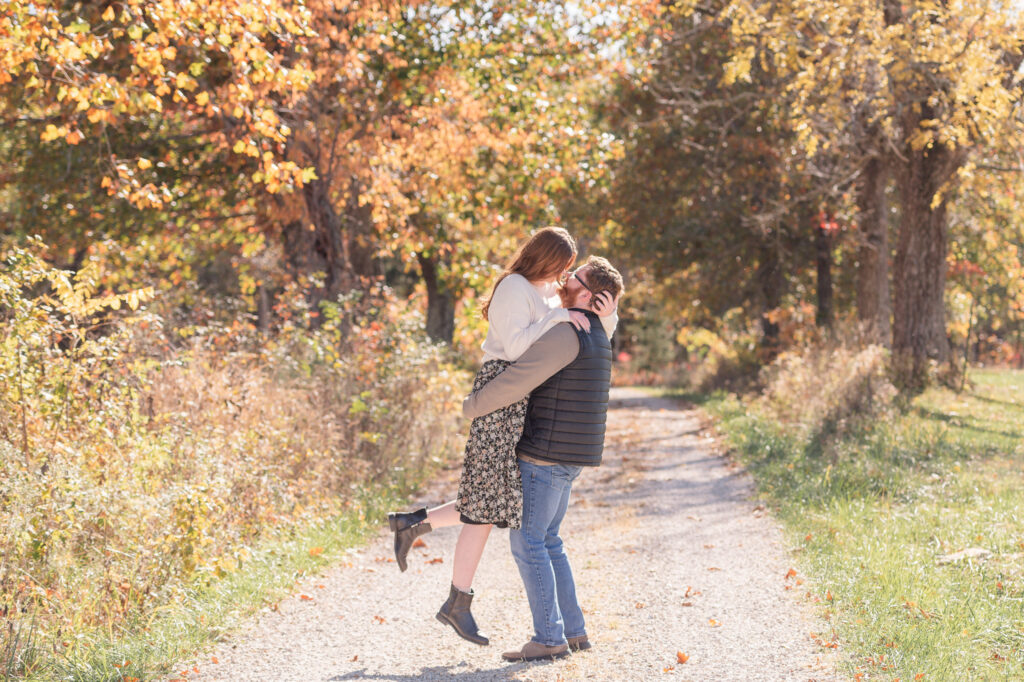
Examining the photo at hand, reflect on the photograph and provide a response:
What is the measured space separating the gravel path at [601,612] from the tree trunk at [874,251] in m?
9.29

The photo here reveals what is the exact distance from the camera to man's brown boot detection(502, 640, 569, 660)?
4891 mm

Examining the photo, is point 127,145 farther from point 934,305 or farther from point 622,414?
point 934,305

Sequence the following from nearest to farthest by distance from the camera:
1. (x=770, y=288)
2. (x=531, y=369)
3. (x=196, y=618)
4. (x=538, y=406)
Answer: (x=531, y=369)
(x=538, y=406)
(x=196, y=618)
(x=770, y=288)

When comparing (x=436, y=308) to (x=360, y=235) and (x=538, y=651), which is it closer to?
(x=360, y=235)

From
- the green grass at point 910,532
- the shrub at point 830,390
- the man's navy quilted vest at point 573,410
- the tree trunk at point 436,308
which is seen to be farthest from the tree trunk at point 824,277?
the man's navy quilted vest at point 573,410

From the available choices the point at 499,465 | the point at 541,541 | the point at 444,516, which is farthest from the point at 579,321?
the point at 444,516

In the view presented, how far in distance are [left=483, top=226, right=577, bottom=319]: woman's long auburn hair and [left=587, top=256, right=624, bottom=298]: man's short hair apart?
128 mm

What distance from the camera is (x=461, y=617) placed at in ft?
16.5

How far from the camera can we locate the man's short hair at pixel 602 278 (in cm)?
486

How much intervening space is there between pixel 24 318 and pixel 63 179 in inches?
363

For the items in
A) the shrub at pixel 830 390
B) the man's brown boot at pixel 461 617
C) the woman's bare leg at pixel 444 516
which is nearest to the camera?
the man's brown boot at pixel 461 617

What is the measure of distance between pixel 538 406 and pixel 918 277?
496 inches

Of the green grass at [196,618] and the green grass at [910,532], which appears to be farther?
the green grass at [910,532]

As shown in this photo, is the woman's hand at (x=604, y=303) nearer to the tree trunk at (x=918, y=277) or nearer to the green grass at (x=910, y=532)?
the green grass at (x=910, y=532)
